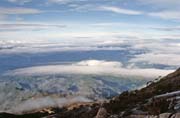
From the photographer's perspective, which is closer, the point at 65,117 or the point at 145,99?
the point at 145,99

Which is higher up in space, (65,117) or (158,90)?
(158,90)

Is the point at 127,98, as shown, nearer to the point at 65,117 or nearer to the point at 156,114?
the point at 156,114

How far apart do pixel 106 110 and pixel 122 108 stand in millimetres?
1565

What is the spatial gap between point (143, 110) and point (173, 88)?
886cm

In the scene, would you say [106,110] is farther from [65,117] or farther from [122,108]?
[65,117]

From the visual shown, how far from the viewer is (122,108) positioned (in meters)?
38.3

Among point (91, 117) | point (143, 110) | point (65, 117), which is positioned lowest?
point (65, 117)

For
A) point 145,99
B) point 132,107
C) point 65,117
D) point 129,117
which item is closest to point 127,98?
point 145,99

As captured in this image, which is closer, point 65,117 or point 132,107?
point 132,107

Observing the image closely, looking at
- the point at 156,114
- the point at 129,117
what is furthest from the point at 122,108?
the point at 156,114

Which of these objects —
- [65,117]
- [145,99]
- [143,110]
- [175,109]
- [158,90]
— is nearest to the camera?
[175,109]

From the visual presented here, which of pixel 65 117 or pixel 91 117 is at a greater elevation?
pixel 91 117

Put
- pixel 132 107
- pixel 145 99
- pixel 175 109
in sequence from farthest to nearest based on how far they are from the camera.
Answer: pixel 145 99 < pixel 132 107 < pixel 175 109

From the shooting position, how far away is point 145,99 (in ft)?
131
